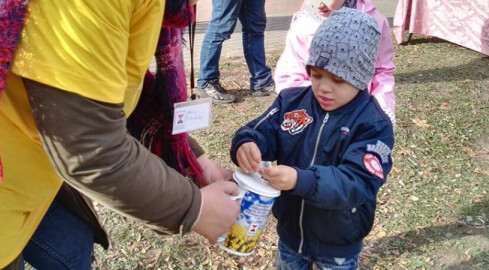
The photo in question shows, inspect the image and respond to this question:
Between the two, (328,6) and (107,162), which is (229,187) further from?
(328,6)

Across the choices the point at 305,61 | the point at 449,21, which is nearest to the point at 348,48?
the point at 305,61

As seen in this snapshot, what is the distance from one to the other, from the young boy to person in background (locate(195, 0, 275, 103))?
8.06 feet

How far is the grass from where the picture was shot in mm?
2627

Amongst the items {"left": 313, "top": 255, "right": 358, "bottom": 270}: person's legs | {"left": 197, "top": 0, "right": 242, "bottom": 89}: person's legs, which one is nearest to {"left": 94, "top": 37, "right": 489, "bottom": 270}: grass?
{"left": 197, "top": 0, "right": 242, "bottom": 89}: person's legs

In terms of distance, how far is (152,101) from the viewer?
1.62m

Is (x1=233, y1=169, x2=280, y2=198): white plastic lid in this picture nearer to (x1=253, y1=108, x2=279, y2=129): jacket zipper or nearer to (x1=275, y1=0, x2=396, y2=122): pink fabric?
(x1=253, y1=108, x2=279, y2=129): jacket zipper

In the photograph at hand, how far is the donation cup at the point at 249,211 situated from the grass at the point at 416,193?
43.2 inches

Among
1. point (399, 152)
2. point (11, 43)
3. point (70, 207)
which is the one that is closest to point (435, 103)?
point (399, 152)

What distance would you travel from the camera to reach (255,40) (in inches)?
174

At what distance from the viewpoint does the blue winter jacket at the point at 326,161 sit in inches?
60.0

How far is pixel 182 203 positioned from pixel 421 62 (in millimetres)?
4815

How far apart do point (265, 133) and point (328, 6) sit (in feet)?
3.00

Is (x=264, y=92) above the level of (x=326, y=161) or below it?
below

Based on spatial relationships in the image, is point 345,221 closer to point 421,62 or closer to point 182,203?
point 182,203
